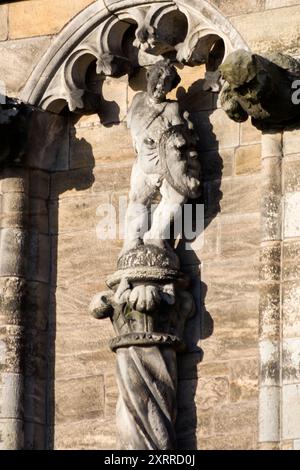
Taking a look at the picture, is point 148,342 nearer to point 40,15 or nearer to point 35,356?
point 35,356

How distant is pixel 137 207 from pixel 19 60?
49.2 inches

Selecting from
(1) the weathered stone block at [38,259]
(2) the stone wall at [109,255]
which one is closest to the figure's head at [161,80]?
(2) the stone wall at [109,255]

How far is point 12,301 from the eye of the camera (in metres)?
23.0

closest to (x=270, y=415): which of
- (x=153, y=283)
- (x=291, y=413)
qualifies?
(x=291, y=413)

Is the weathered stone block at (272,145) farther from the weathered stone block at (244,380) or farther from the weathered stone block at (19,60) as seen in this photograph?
the weathered stone block at (19,60)

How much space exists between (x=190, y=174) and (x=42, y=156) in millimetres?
1125

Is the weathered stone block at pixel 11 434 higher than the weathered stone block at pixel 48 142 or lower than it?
lower

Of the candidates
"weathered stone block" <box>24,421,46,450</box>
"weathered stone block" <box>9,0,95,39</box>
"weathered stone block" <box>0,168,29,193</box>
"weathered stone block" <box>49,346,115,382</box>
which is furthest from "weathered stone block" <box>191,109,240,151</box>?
"weathered stone block" <box>24,421,46,450</box>

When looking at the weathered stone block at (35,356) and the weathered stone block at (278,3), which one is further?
the weathered stone block at (35,356)

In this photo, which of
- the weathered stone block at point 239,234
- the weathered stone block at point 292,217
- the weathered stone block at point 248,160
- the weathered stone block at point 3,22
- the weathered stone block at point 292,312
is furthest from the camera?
the weathered stone block at point 3,22

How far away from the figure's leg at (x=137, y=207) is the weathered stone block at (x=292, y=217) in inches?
37.2

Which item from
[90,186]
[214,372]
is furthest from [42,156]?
[214,372]

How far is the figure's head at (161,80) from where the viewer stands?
22.7 metres

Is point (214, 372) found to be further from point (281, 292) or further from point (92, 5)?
point (92, 5)
